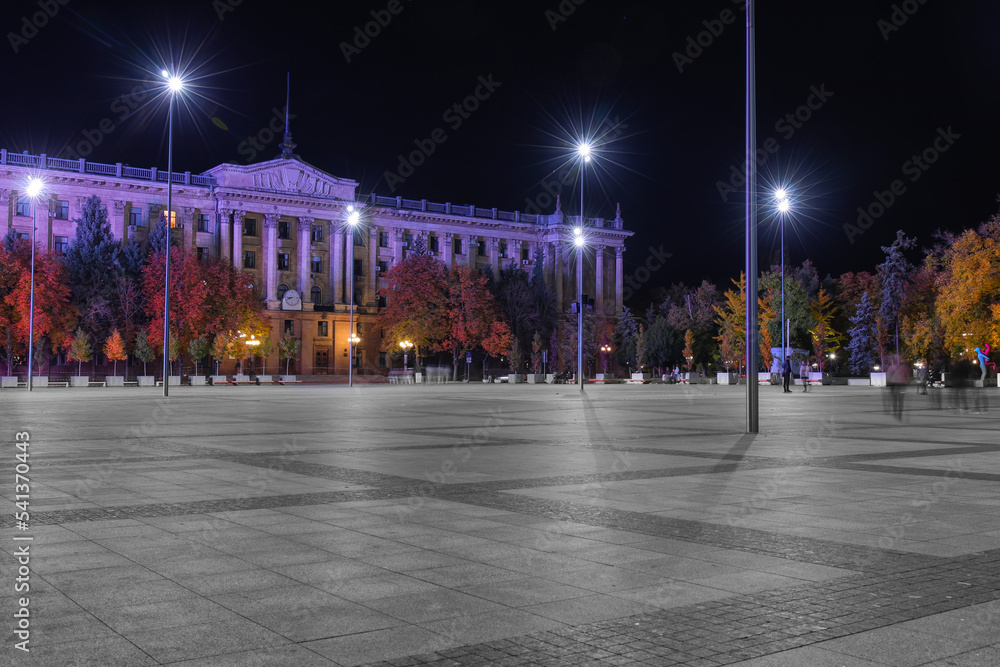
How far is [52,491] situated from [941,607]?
9.27m

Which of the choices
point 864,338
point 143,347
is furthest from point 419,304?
point 864,338

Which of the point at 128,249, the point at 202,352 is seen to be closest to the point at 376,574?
the point at 202,352

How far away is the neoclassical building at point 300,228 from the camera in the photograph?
291 feet

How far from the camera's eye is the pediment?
320ft

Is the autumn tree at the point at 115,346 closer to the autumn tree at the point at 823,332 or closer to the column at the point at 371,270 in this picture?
the column at the point at 371,270

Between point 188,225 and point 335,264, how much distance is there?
55.4 feet

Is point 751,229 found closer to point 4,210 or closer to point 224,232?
point 4,210

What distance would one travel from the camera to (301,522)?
884 cm

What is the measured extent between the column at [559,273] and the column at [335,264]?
92.7 ft

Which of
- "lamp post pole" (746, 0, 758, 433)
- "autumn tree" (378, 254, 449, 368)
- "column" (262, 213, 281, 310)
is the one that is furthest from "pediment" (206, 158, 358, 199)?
"lamp post pole" (746, 0, 758, 433)

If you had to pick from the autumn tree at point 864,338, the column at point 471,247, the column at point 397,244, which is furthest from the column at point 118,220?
the autumn tree at point 864,338

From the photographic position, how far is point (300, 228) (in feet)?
338

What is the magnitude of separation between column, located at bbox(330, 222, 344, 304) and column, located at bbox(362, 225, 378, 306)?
139 inches

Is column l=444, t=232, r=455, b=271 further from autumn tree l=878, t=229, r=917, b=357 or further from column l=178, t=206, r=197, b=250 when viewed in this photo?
autumn tree l=878, t=229, r=917, b=357
